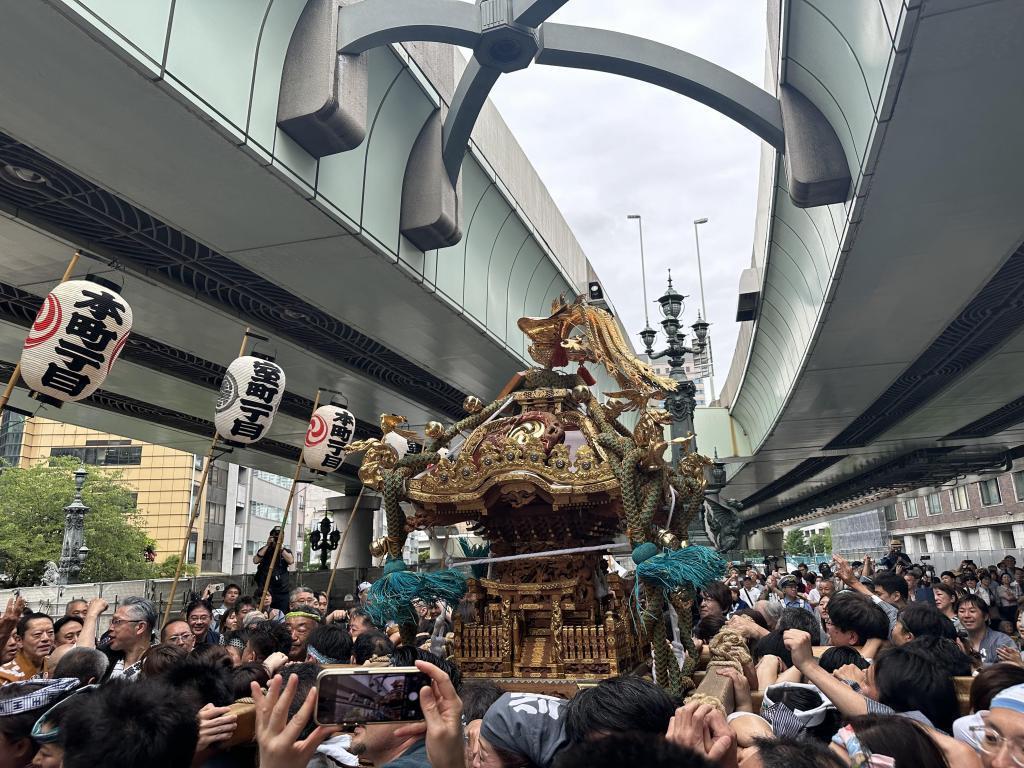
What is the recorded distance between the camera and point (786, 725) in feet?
10.8

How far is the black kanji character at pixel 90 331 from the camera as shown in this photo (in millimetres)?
6980

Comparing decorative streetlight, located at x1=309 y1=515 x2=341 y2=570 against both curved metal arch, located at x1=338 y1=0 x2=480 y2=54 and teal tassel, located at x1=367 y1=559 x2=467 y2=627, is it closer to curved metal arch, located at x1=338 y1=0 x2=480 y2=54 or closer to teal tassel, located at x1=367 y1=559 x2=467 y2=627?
teal tassel, located at x1=367 y1=559 x2=467 y2=627

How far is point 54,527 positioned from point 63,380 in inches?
1170

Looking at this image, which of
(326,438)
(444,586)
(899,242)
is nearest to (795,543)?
(326,438)

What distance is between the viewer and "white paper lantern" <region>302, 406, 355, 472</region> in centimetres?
1193

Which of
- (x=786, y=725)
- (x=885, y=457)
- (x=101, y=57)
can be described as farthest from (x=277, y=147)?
(x=885, y=457)

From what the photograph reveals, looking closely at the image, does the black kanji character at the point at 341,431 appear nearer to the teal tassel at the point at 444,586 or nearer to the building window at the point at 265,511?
the teal tassel at the point at 444,586

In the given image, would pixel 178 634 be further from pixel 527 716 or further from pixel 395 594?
pixel 527 716

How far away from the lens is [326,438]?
1192 centimetres

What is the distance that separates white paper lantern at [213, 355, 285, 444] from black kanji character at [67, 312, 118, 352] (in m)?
2.13

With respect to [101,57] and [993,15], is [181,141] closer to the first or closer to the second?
[101,57]

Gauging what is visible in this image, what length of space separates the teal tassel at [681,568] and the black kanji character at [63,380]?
6.20 meters

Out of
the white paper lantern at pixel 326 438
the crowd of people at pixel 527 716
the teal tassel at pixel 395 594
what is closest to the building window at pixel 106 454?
the white paper lantern at pixel 326 438

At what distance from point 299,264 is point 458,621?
523 cm
